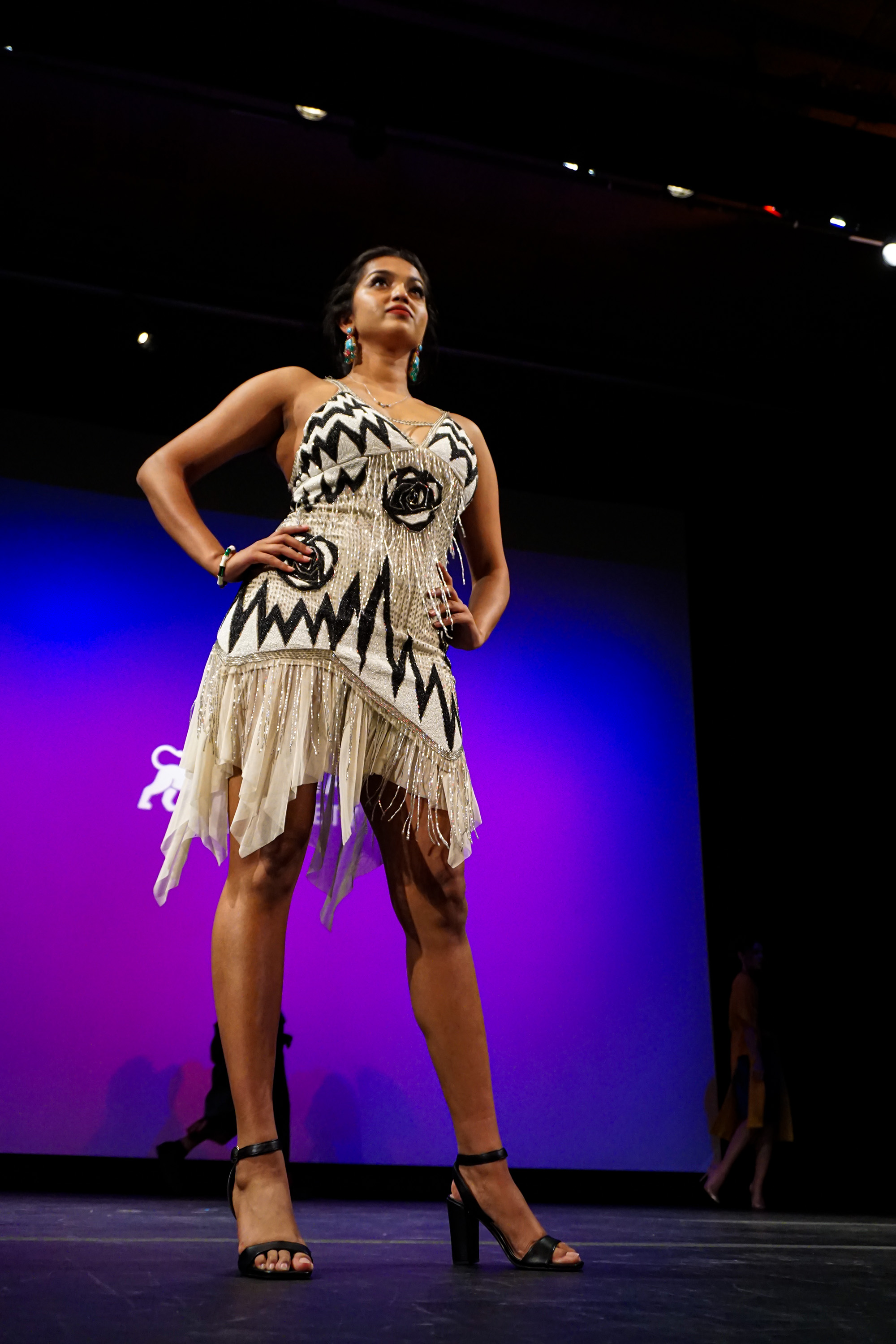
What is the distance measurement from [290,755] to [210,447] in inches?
21.7

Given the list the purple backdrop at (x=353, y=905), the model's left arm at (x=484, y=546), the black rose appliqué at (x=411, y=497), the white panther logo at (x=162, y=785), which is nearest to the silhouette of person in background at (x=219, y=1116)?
the purple backdrop at (x=353, y=905)

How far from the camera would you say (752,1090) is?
5.71 meters

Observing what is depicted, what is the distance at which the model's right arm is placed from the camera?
1801 millimetres

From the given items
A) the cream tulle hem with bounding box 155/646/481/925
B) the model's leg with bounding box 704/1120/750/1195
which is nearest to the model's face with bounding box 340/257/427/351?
the cream tulle hem with bounding box 155/646/481/925

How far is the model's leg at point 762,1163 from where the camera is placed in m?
5.68

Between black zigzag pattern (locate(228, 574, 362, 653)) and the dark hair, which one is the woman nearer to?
black zigzag pattern (locate(228, 574, 362, 653))

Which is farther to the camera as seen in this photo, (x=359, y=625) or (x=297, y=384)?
(x=297, y=384)

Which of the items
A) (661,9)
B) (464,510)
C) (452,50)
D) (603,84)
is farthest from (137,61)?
(464,510)

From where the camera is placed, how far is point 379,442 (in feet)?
5.80

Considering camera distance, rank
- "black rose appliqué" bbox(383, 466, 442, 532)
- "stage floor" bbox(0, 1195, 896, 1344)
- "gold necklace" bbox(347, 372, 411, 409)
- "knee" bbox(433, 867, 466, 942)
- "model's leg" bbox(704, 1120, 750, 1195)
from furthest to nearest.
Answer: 1. "model's leg" bbox(704, 1120, 750, 1195)
2. "gold necklace" bbox(347, 372, 411, 409)
3. "black rose appliqué" bbox(383, 466, 442, 532)
4. "knee" bbox(433, 867, 466, 942)
5. "stage floor" bbox(0, 1195, 896, 1344)

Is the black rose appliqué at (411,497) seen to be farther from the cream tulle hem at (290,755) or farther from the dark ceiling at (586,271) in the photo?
the dark ceiling at (586,271)

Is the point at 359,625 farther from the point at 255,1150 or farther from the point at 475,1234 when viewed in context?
the point at 475,1234

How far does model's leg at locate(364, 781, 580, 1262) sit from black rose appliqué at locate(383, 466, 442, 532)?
1.38 ft

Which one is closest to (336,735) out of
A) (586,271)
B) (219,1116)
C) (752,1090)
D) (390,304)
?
(390,304)
